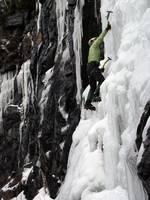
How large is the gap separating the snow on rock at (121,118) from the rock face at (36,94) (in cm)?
357

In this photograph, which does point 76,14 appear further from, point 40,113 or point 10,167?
point 10,167

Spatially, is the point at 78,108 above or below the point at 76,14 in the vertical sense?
below

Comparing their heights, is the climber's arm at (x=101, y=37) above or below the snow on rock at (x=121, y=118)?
above

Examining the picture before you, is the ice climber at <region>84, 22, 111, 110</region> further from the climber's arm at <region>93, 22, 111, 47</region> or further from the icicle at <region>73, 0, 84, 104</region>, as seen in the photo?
the icicle at <region>73, 0, 84, 104</region>

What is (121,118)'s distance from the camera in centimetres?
764

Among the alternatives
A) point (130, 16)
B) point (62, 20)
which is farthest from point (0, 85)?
point (130, 16)

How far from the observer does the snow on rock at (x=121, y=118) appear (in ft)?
22.5

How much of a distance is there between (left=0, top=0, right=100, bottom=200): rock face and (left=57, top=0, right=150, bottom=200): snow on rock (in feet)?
11.7

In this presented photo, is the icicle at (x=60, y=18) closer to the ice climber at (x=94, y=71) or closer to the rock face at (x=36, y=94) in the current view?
the rock face at (x=36, y=94)

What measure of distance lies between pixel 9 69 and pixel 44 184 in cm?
690

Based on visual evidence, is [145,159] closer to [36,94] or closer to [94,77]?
[94,77]

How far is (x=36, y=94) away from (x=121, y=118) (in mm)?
9434

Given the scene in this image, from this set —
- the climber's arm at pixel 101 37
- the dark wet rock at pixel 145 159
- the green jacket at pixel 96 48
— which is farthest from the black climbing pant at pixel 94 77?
the dark wet rock at pixel 145 159

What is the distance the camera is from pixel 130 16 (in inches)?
342
